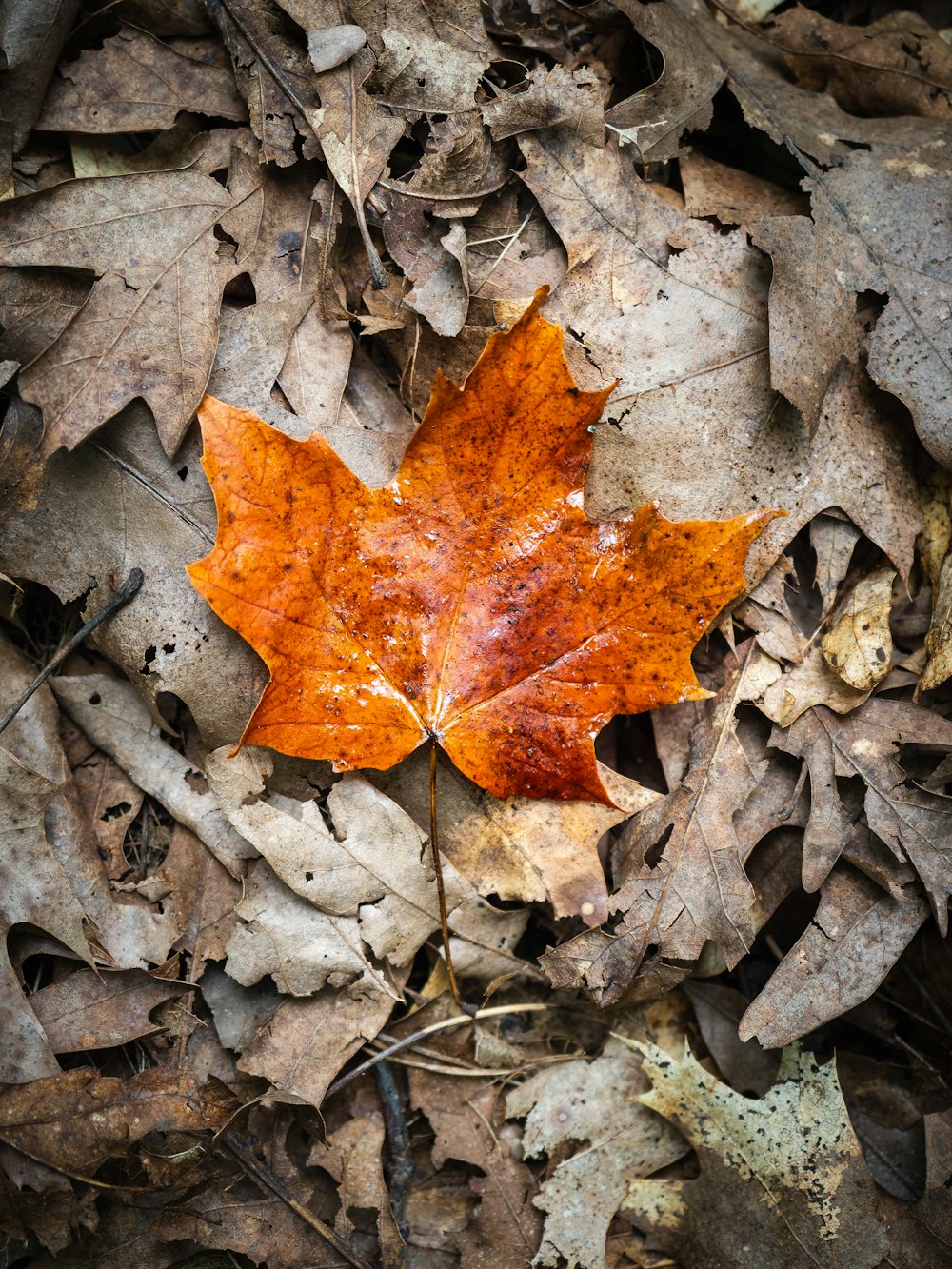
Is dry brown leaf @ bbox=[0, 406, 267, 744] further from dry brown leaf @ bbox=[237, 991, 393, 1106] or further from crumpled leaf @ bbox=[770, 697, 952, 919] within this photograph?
crumpled leaf @ bbox=[770, 697, 952, 919]

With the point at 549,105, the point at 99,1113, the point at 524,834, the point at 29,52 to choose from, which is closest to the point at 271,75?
the point at 29,52

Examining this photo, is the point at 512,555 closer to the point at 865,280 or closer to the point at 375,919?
the point at 375,919

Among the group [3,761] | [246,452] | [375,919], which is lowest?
[375,919]

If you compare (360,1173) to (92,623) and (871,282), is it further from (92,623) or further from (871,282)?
(871,282)

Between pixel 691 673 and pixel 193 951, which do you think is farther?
pixel 193 951

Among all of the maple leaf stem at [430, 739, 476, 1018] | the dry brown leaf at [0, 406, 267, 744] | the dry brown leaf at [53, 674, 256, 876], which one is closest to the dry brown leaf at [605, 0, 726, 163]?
the dry brown leaf at [0, 406, 267, 744]

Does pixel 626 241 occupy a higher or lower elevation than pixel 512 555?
higher

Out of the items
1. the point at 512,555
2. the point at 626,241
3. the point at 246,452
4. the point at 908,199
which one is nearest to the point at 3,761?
the point at 246,452
